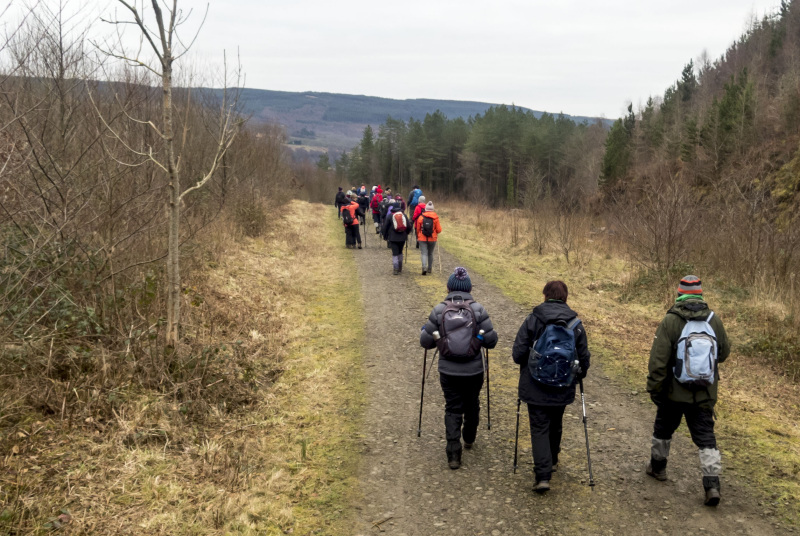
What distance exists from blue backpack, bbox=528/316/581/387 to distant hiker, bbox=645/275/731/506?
29.2 inches

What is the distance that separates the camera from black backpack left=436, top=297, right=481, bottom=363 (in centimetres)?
518

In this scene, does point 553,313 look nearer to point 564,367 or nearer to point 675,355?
point 564,367

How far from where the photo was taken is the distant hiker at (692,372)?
15.3ft

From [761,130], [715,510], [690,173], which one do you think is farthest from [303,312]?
[761,130]

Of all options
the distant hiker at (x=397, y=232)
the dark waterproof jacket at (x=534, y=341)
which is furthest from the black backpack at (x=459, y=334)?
the distant hiker at (x=397, y=232)

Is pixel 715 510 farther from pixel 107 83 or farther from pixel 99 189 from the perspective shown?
pixel 107 83

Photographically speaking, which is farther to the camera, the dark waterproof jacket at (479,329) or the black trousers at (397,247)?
the black trousers at (397,247)

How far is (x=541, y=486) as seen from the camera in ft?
15.8

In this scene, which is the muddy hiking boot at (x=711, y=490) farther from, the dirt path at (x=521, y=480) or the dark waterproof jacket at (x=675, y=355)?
the dark waterproof jacket at (x=675, y=355)

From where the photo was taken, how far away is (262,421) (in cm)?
643

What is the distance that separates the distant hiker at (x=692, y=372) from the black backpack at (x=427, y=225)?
9139mm

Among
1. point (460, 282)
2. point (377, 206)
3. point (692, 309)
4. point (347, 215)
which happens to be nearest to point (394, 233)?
point (347, 215)

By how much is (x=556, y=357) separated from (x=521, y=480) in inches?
49.3

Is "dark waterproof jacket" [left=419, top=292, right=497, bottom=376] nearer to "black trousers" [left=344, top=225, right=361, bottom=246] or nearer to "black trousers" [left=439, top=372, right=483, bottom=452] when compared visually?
"black trousers" [left=439, top=372, right=483, bottom=452]
